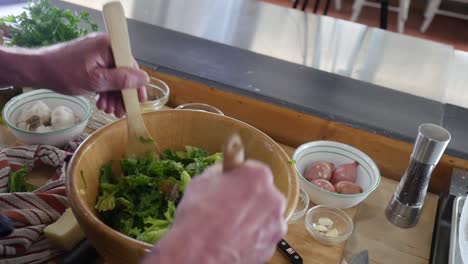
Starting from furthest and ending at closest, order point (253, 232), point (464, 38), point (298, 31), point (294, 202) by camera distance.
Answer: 1. point (464, 38)
2. point (298, 31)
3. point (294, 202)
4. point (253, 232)

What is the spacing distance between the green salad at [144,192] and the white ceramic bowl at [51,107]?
0.17 metres

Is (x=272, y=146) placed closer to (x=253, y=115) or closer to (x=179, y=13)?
(x=253, y=115)

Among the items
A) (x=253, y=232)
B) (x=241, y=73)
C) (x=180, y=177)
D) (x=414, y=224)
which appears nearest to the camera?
(x=253, y=232)

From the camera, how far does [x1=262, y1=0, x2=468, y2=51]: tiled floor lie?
10.9 ft

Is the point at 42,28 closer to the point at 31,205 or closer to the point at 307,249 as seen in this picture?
the point at 31,205

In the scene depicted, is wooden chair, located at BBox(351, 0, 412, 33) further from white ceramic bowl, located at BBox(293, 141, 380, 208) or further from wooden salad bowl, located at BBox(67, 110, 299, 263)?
wooden salad bowl, located at BBox(67, 110, 299, 263)

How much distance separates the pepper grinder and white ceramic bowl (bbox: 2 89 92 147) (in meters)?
0.62

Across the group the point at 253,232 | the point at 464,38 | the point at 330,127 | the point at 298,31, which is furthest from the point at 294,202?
the point at 464,38

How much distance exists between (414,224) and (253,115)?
1.33 ft

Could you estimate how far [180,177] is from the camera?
2.23 ft

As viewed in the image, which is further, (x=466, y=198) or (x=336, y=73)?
(x=336, y=73)

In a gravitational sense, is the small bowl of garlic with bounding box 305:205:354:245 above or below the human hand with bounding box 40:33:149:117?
below

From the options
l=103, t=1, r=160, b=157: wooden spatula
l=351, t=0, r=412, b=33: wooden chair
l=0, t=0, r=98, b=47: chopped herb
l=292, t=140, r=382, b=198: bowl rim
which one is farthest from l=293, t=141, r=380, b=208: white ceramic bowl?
l=351, t=0, r=412, b=33: wooden chair

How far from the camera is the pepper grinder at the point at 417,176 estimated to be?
709 millimetres
